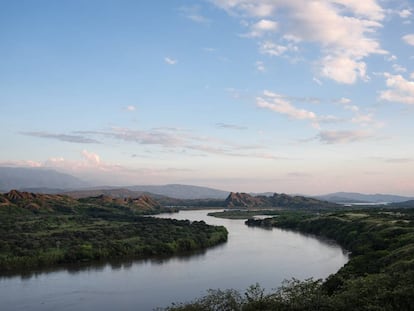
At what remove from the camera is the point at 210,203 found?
185375 millimetres

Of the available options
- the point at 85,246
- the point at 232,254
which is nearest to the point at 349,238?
the point at 232,254

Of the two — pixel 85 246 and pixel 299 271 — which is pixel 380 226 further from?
pixel 85 246

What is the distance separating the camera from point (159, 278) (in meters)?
34.1

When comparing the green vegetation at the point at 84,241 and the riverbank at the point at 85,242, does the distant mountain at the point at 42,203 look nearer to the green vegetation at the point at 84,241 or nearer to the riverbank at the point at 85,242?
the green vegetation at the point at 84,241

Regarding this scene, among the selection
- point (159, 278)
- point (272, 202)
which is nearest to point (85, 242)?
point (159, 278)

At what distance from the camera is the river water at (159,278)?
2750 centimetres

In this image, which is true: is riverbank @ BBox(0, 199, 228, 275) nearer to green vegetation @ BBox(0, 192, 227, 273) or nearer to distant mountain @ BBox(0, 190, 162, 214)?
green vegetation @ BBox(0, 192, 227, 273)

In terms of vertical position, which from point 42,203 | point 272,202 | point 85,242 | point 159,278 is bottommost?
point 159,278

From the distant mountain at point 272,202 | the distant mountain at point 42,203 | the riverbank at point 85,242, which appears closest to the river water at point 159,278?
the riverbank at point 85,242

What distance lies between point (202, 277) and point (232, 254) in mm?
12244

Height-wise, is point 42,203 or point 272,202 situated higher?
point 42,203

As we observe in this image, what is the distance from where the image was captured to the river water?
27500 mm

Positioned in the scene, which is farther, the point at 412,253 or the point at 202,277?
the point at 202,277

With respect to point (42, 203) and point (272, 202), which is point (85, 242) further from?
point (272, 202)
